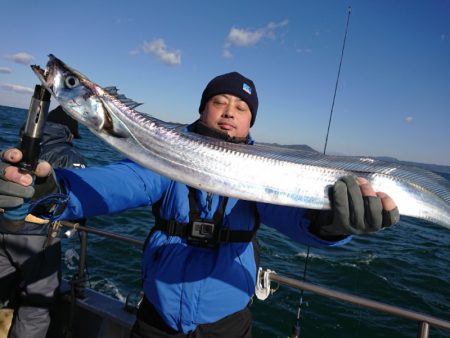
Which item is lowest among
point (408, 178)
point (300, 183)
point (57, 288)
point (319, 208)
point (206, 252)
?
point (57, 288)

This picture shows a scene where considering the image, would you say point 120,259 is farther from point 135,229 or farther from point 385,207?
point 385,207

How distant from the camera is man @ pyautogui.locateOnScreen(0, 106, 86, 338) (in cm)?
394

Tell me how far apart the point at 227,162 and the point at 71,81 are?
124 cm

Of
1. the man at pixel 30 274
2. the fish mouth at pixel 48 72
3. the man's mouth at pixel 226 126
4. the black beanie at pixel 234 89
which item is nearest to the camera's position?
the fish mouth at pixel 48 72

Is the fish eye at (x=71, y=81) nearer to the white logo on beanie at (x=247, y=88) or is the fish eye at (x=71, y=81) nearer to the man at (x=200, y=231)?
the man at (x=200, y=231)

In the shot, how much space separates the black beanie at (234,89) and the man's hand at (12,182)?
2.09 m

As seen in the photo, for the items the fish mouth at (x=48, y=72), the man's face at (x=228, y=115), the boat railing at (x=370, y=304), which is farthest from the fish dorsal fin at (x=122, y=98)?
the boat railing at (x=370, y=304)

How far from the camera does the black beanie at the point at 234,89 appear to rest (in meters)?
3.36

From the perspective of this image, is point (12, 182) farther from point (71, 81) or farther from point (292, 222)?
point (292, 222)

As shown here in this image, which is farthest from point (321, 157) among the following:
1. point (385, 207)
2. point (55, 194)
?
point (55, 194)

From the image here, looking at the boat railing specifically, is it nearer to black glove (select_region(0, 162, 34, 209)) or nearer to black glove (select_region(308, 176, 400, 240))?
black glove (select_region(308, 176, 400, 240))

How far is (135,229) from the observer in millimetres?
10492

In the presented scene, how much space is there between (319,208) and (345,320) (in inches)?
240

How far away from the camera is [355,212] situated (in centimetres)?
230
